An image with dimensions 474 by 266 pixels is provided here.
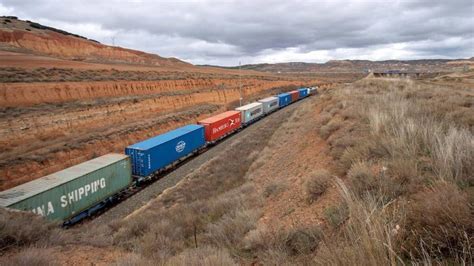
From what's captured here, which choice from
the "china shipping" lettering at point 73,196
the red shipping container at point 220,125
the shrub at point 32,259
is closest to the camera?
the shrub at point 32,259

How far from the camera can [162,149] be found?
2202 cm

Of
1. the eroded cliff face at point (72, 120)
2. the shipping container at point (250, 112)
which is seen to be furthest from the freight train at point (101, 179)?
the shipping container at point (250, 112)

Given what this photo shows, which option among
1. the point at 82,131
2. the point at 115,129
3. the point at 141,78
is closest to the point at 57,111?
the point at 82,131

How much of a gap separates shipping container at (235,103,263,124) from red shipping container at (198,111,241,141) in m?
1.97

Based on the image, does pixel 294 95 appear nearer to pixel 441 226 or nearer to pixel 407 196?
pixel 407 196

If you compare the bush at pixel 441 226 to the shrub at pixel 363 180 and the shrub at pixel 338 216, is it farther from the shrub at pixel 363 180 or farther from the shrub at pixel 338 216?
the shrub at pixel 363 180

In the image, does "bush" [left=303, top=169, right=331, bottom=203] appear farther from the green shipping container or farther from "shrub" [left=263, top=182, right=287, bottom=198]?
the green shipping container

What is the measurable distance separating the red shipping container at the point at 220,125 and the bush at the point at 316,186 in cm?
2175

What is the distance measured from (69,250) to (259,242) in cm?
457

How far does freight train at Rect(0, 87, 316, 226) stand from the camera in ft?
42.8

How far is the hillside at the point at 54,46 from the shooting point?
62312mm

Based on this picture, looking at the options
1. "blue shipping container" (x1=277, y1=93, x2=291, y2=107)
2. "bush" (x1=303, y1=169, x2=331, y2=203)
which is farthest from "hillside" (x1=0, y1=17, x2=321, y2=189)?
"bush" (x1=303, y1=169, x2=331, y2=203)

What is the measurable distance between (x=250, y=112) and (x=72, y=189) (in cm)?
2982

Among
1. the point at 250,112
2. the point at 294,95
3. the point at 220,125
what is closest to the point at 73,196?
the point at 220,125
